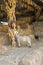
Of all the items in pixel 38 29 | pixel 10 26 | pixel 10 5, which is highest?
pixel 10 5

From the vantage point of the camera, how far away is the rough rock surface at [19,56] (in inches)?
227

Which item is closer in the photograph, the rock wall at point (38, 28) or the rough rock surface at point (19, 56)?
the rough rock surface at point (19, 56)

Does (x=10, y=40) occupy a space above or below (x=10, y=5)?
below

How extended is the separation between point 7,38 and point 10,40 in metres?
0.23

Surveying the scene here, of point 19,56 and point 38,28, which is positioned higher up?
point 19,56

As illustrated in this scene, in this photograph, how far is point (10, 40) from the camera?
7957 millimetres

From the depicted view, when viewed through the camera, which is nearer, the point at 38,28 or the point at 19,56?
the point at 19,56

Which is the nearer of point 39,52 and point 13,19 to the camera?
point 39,52

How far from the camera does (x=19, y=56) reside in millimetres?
6301

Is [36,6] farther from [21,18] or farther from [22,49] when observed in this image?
[22,49]

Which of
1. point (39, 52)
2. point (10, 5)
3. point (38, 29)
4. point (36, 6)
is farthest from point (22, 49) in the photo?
point (36, 6)

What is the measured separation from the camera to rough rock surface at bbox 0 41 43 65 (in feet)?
18.9

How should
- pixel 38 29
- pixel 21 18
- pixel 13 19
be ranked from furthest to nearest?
pixel 21 18 → pixel 38 29 → pixel 13 19

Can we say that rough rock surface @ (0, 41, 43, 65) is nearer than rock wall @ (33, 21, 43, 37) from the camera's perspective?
Yes
